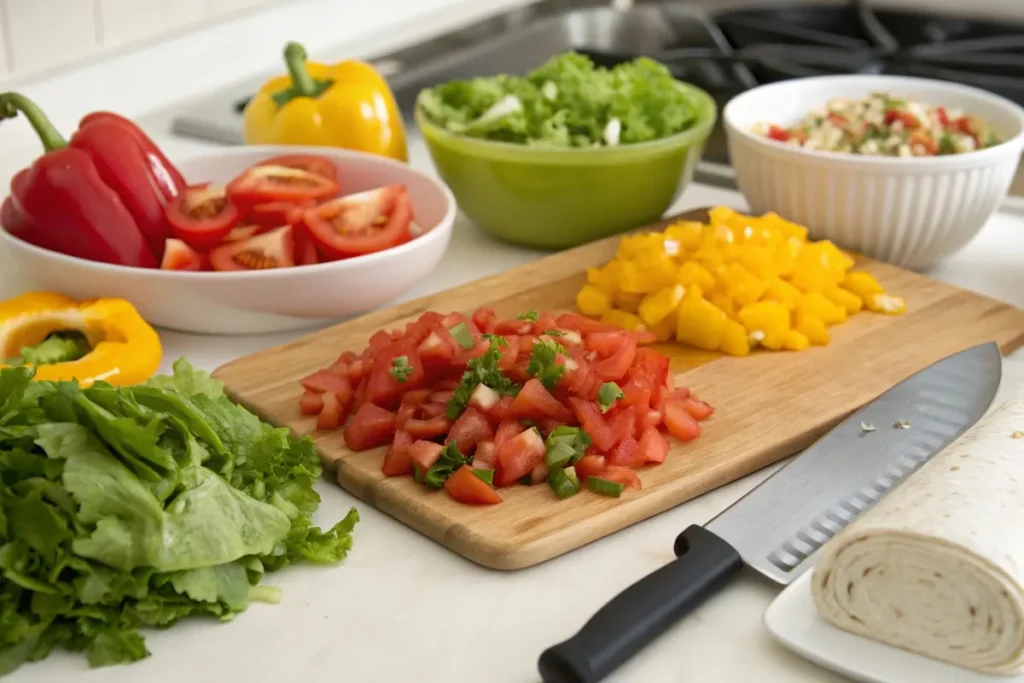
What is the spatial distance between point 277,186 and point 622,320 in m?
0.52

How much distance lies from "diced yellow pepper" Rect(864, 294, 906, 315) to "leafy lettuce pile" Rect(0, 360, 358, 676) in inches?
35.2

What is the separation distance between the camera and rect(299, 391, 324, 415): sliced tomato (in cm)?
145

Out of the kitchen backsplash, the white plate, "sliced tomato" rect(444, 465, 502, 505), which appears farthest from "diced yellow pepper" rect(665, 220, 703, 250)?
the kitchen backsplash

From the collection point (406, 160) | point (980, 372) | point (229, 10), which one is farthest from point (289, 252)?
point (229, 10)

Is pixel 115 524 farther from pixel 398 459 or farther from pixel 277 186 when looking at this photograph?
pixel 277 186

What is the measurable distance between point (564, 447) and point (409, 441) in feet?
0.54

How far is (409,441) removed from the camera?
4.36 ft

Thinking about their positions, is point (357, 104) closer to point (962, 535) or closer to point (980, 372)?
point (980, 372)

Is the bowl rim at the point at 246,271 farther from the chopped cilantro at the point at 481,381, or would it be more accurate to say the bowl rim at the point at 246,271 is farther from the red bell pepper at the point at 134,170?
the chopped cilantro at the point at 481,381

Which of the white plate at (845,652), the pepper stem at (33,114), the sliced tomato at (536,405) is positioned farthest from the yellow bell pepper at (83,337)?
the white plate at (845,652)

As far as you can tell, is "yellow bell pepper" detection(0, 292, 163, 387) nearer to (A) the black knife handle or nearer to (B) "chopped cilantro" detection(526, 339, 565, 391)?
(B) "chopped cilantro" detection(526, 339, 565, 391)

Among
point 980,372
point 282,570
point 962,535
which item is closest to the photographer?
point 962,535

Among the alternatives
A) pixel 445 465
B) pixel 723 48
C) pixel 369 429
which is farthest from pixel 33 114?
pixel 723 48

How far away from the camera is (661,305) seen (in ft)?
5.35
